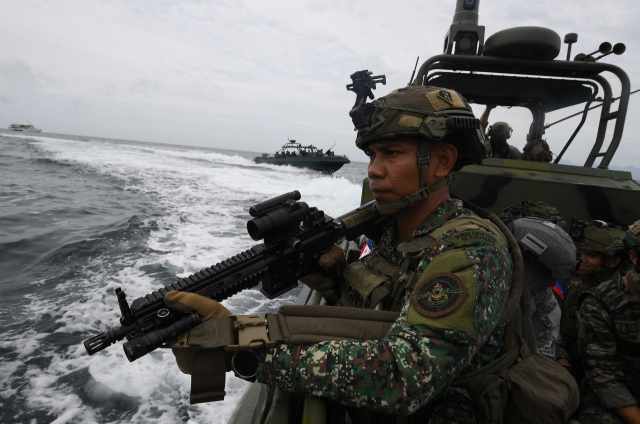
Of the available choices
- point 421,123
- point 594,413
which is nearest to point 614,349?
point 594,413

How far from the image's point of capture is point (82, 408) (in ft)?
10.8

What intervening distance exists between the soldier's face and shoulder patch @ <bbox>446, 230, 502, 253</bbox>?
412 mm

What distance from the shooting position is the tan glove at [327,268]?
224 centimetres

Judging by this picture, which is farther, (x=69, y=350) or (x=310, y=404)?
(x=69, y=350)

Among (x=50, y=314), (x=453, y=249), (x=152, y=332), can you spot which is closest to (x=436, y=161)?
(x=453, y=249)

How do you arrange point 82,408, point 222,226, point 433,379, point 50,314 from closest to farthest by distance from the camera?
point 433,379, point 82,408, point 50,314, point 222,226

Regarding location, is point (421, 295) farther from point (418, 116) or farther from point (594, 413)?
point (594, 413)

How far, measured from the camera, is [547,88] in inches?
189

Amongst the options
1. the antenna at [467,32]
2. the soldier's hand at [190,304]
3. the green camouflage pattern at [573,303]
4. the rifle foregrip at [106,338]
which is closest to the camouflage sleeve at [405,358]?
the soldier's hand at [190,304]

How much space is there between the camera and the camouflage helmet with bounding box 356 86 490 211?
164 centimetres

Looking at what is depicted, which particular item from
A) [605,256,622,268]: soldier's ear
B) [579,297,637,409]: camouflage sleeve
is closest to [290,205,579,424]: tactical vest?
[579,297,637,409]: camouflage sleeve

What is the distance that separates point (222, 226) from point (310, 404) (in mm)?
9536

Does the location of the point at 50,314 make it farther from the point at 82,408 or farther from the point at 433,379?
the point at 433,379

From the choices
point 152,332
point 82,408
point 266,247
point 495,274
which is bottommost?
point 82,408
